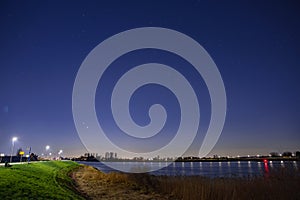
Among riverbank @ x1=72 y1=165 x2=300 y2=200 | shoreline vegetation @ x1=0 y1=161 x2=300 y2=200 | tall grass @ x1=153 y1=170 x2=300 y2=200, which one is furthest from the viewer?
riverbank @ x1=72 y1=165 x2=300 y2=200

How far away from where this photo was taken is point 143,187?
57.6 feet

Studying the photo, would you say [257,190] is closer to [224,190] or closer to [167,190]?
[224,190]

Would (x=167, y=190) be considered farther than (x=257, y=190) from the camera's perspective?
Yes

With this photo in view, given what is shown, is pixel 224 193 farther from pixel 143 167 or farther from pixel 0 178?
pixel 143 167

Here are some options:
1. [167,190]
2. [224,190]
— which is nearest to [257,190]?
[224,190]

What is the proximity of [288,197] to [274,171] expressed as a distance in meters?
3.42

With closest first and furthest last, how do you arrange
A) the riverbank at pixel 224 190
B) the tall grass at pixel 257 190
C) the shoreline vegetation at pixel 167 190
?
the shoreline vegetation at pixel 167 190 < the tall grass at pixel 257 190 < the riverbank at pixel 224 190

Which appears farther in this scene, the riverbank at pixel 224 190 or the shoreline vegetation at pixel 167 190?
the riverbank at pixel 224 190

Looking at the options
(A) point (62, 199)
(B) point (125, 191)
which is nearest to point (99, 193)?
(B) point (125, 191)

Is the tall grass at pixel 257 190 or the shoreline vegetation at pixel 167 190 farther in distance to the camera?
the tall grass at pixel 257 190

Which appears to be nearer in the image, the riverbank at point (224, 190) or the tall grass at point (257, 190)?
the tall grass at point (257, 190)

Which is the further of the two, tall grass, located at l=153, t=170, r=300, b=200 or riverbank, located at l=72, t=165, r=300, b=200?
riverbank, located at l=72, t=165, r=300, b=200

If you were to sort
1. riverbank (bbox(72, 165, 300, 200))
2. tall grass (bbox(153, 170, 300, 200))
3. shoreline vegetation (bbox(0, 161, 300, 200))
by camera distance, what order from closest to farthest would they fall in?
shoreline vegetation (bbox(0, 161, 300, 200)), tall grass (bbox(153, 170, 300, 200)), riverbank (bbox(72, 165, 300, 200))

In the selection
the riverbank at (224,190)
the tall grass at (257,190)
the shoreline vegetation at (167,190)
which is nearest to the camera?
the shoreline vegetation at (167,190)
